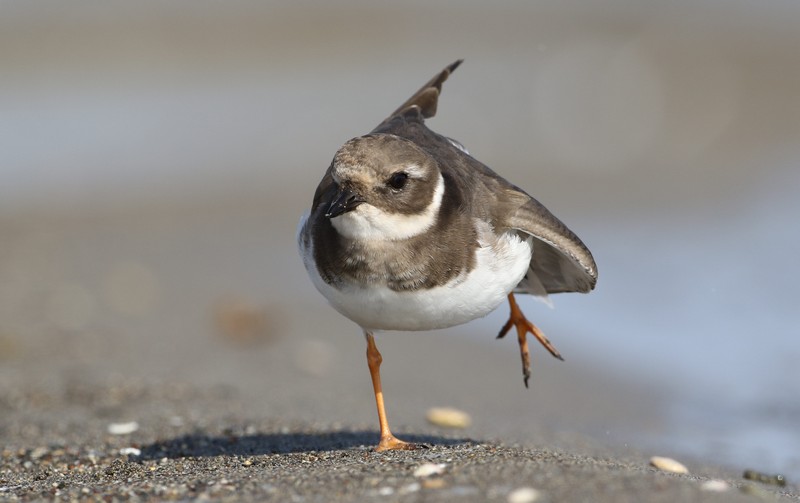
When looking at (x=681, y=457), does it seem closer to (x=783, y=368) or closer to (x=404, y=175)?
(x=783, y=368)

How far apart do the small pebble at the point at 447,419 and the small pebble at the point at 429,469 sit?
89.9 inches

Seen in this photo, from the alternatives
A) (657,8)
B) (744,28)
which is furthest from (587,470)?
(657,8)

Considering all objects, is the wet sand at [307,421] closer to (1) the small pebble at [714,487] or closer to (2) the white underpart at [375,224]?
(1) the small pebble at [714,487]

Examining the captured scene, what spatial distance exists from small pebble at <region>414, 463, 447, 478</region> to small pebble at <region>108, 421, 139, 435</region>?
263 cm

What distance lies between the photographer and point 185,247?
11672 millimetres

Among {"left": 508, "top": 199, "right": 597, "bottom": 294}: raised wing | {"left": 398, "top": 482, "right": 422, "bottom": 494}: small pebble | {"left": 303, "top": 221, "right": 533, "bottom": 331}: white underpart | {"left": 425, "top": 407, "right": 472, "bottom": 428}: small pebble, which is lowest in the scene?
{"left": 398, "top": 482, "right": 422, "bottom": 494}: small pebble

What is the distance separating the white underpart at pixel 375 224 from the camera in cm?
483

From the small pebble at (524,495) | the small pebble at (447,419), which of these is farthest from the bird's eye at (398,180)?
the small pebble at (447,419)

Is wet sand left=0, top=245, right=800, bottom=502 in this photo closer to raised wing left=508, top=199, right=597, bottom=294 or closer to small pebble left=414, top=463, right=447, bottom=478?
small pebble left=414, top=463, right=447, bottom=478

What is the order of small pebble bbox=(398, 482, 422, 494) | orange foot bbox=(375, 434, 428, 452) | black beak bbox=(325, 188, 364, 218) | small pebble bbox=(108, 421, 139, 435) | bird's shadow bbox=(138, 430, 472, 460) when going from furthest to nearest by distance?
1. small pebble bbox=(108, 421, 139, 435)
2. bird's shadow bbox=(138, 430, 472, 460)
3. orange foot bbox=(375, 434, 428, 452)
4. black beak bbox=(325, 188, 364, 218)
5. small pebble bbox=(398, 482, 422, 494)

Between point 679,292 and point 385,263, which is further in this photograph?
point 679,292

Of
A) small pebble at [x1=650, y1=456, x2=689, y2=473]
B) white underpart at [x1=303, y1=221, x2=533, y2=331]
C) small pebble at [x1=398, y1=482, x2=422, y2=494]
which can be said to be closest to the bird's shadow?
white underpart at [x1=303, y1=221, x2=533, y2=331]

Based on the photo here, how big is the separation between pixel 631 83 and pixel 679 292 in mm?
7756

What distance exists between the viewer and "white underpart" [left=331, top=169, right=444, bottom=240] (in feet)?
15.8
